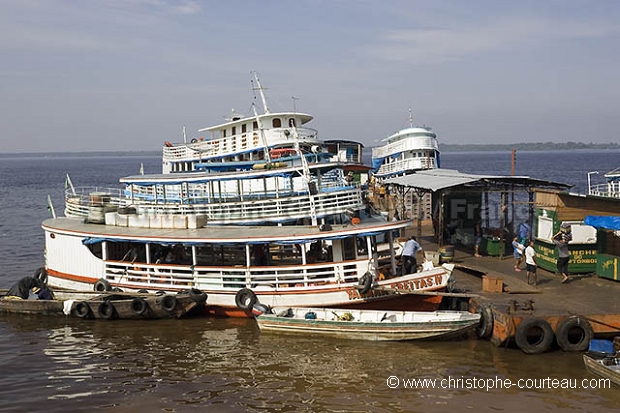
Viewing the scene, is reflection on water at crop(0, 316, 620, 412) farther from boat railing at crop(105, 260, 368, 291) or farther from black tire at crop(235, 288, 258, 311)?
boat railing at crop(105, 260, 368, 291)

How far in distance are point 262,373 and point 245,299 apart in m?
3.84

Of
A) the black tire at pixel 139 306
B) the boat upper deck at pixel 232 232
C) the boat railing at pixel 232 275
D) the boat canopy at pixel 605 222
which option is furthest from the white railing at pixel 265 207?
the boat canopy at pixel 605 222

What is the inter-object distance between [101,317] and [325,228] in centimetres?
739

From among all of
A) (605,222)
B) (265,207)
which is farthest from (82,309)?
(605,222)

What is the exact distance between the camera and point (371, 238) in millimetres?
17500

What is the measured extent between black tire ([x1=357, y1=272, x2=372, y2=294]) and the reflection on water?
149 cm

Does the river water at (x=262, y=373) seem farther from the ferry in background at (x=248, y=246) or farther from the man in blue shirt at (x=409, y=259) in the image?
the man in blue shirt at (x=409, y=259)

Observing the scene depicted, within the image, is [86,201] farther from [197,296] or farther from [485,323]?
[485,323]

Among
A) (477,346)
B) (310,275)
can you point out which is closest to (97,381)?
(310,275)

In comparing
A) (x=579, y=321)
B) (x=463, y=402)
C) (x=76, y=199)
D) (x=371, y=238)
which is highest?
(x=76, y=199)

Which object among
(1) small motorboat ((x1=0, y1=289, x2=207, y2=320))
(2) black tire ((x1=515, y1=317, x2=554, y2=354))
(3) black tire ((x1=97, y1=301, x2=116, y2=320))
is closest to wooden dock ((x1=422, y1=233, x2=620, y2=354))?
(2) black tire ((x1=515, y1=317, x2=554, y2=354))

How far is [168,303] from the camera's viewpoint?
57.4ft

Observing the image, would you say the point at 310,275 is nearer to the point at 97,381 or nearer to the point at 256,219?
the point at 256,219

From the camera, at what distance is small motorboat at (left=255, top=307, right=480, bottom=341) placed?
49.1 ft
